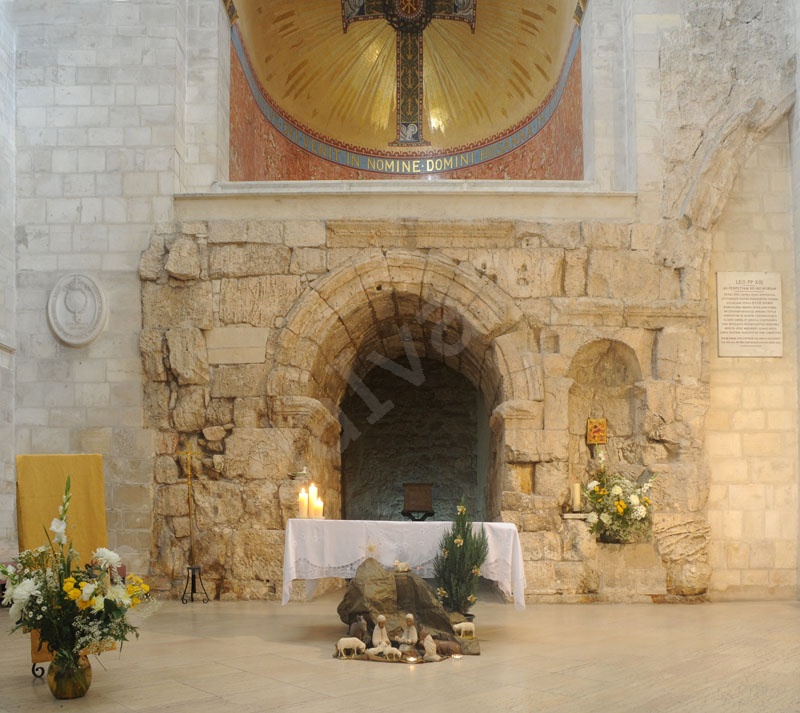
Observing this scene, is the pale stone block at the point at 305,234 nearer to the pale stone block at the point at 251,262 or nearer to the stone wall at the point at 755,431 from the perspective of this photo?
the pale stone block at the point at 251,262

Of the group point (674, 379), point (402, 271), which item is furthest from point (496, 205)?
point (674, 379)

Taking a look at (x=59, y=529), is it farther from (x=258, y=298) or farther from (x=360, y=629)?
(x=258, y=298)

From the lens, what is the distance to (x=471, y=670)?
5.05 m

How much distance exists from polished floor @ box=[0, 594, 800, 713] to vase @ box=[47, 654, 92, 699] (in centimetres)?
6

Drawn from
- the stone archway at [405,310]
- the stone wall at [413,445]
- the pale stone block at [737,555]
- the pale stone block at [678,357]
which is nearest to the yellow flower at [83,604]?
the stone archway at [405,310]

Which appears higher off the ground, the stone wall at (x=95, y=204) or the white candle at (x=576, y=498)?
the stone wall at (x=95, y=204)

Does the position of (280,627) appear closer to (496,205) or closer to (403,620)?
(403,620)

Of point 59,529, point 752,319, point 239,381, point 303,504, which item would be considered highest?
point 752,319

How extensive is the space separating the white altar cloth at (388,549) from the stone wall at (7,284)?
341 centimetres

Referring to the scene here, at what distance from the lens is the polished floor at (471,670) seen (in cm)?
428

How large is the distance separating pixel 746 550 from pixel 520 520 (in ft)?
7.36

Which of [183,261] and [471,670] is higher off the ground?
[183,261]

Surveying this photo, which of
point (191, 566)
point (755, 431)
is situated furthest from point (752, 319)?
point (191, 566)

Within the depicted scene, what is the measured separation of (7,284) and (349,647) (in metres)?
5.40
